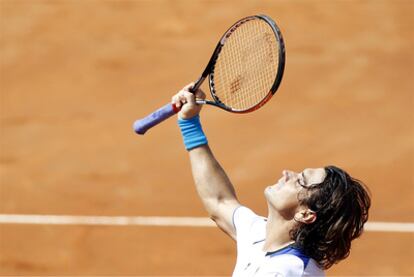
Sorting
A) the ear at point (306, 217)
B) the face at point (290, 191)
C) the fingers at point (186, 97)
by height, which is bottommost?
the ear at point (306, 217)

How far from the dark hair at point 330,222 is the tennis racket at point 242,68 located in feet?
3.39

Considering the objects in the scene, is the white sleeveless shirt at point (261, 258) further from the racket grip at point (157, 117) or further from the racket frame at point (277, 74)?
the racket grip at point (157, 117)

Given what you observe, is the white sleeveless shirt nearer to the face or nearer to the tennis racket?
the face

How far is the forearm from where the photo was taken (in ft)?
18.8

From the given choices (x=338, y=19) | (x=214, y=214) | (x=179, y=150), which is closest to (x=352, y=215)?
(x=214, y=214)

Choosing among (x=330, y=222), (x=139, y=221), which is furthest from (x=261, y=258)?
(x=139, y=221)

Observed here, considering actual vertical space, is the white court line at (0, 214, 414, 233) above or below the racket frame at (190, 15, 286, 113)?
below

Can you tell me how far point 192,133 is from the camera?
19.1 ft

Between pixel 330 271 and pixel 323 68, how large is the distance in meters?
4.14

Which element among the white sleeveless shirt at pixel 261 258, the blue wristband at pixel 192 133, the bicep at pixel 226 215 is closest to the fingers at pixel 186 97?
the blue wristband at pixel 192 133

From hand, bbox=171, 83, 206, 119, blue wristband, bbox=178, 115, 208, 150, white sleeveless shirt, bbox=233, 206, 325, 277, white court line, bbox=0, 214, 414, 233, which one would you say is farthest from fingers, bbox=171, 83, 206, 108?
white court line, bbox=0, 214, 414, 233

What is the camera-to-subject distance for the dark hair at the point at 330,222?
4914 mm

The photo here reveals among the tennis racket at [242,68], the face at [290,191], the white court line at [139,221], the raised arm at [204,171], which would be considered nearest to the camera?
the face at [290,191]

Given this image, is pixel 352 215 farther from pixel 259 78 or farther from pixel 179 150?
pixel 179 150
